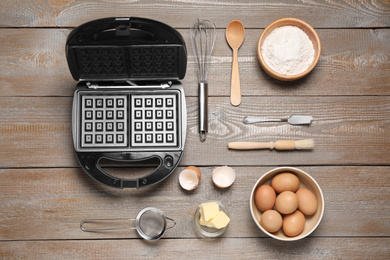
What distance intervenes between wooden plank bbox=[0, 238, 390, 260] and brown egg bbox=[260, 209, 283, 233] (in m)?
0.12

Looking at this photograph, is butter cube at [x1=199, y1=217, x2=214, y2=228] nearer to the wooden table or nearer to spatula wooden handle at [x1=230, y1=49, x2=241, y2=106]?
the wooden table

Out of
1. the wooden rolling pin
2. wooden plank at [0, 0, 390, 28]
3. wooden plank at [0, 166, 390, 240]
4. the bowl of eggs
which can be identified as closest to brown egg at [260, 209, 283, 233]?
the bowl of eggs

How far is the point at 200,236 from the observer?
1235mm

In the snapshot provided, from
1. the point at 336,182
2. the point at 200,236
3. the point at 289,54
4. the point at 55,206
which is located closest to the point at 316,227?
the point at 336,182

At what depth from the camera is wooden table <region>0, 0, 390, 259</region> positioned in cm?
123

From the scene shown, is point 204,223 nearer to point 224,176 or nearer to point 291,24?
point 224,176

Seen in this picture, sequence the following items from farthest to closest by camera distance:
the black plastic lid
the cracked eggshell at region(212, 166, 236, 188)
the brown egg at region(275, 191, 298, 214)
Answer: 1. the cracked eggshell at region(212, 166, 236, 188)
2. the brown egg at region(275, 191, 298, 214)
3. the black plastic lid

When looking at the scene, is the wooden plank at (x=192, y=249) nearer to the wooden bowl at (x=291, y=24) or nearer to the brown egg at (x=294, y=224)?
the brown egg at (x=294, y=224)

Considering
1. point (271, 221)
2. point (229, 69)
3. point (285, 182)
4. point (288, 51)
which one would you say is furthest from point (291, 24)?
point (271, 221)

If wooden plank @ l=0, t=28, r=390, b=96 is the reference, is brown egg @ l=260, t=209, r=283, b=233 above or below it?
below

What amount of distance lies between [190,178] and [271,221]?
284 millimetres

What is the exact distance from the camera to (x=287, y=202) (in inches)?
44.3

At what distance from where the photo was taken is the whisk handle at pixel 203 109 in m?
1.25

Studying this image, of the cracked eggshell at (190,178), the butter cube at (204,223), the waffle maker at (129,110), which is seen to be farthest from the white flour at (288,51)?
the butter cube at (204,223)
